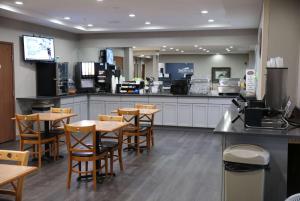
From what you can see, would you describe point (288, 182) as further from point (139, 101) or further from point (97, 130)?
point (139, 101)

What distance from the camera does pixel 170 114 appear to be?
8914mm

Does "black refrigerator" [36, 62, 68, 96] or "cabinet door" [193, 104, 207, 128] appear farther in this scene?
"cabinet door" [193, 104, 207, 128]

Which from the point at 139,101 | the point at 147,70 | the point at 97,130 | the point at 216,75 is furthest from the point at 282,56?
the point at 147,70

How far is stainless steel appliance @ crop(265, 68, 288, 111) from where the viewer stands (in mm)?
4586

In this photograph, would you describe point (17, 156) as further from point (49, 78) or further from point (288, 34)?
point (49, 78)

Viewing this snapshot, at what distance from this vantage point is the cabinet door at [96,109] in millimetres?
Answer: 9516

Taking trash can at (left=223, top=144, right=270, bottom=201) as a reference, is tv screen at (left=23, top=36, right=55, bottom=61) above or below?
above

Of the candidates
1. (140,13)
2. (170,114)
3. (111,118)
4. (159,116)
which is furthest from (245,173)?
(159,116)

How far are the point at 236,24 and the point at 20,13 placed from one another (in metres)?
4.99

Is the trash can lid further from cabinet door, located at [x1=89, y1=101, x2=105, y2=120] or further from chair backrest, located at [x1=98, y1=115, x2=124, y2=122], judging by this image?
cabinet door, located at [x1=89, y1=101, x2=105, y2=120]

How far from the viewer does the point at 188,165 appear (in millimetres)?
5625

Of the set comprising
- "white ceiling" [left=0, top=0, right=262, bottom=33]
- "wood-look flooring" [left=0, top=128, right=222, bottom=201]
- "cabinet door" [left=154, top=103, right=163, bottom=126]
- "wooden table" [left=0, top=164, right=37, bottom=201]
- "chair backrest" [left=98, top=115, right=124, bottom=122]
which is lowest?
"wood-look flooring" [left=0, top=128, right=222, bottom=201]

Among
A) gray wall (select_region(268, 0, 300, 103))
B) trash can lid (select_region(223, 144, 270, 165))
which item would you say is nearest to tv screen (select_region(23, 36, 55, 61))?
gray wall (select_region(268, 0, 300, 103))

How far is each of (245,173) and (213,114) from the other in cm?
547
